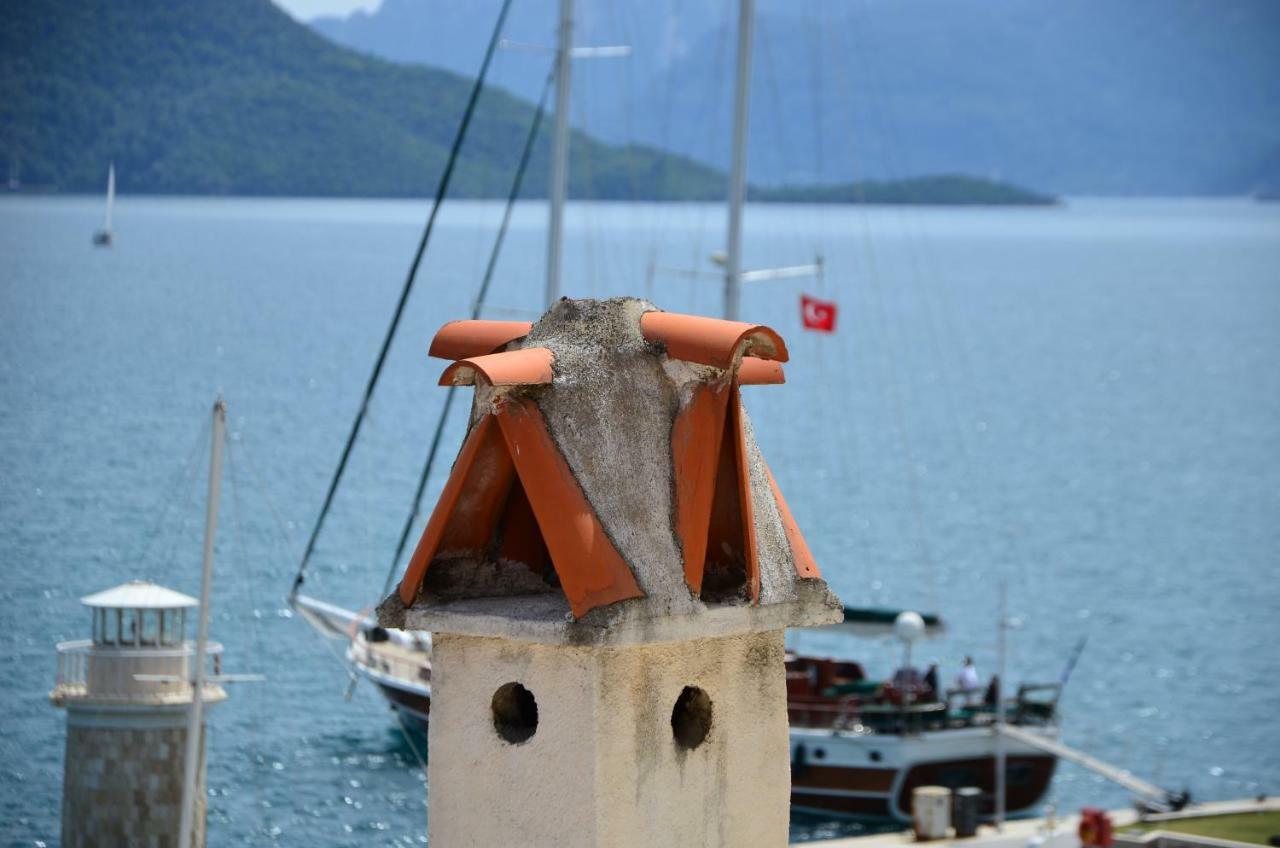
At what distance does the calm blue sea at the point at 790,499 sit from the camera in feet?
129

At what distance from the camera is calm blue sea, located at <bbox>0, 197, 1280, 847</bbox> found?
129ft

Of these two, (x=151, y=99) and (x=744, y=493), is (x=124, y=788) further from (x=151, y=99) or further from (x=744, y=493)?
(x=151, y=99)

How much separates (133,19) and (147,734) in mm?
156986

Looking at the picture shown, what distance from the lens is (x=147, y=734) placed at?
2539 centimetres

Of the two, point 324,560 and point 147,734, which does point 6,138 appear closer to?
point 324,560

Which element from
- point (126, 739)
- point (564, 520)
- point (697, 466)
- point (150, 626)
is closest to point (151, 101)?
point (150, 626)

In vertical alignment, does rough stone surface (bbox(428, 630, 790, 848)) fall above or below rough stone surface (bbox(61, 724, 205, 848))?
above

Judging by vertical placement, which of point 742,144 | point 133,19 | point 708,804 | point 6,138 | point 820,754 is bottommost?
point 820,754

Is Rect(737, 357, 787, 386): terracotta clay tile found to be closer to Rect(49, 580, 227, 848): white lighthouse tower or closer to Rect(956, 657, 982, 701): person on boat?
Rect(49, 580, 227, 848): white lighthouse tower

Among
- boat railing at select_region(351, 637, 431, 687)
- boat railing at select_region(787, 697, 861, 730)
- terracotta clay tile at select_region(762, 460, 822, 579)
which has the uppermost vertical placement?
terracotta clay tile at select_region(762, 460, 822, 579)

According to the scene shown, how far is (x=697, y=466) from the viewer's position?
9781 millimetres

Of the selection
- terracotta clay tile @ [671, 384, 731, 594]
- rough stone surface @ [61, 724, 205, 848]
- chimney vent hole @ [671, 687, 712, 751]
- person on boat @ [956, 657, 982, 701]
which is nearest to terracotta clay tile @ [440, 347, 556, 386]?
terracotta clay tile @ [671, 384, 731, 594]

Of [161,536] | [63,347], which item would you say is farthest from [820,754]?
[63,347]

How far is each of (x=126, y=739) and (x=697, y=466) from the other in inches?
670
